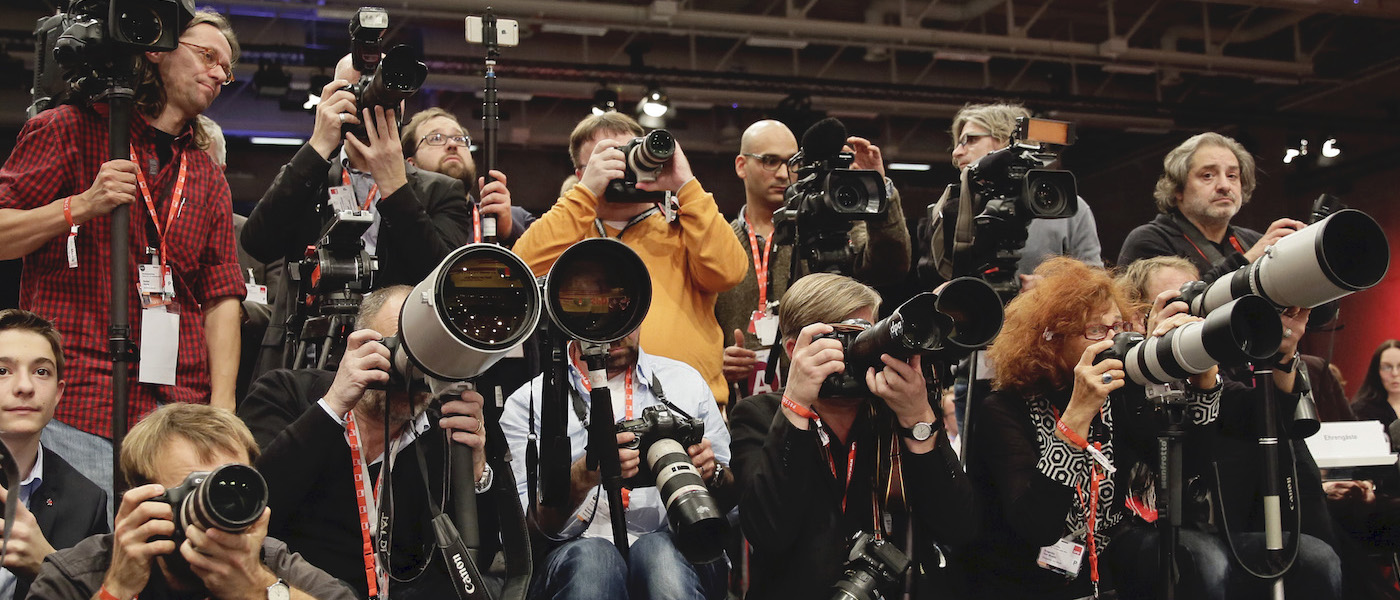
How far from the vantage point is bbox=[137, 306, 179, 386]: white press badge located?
90.5 inches

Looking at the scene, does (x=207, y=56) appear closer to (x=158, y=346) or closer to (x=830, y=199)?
(x=158, y=346)

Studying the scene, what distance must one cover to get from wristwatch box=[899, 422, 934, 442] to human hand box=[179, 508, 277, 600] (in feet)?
3.75

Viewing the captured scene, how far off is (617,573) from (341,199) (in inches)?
38.1

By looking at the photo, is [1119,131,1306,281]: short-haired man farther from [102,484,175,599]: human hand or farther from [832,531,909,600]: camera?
[102,484,175,599]: human hand

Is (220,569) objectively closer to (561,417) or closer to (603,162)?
(561,417)

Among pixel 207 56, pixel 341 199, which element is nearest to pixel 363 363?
pixel 341 199

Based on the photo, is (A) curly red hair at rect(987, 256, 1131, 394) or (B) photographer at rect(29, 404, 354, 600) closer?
(B) photographer at rect(29, 404, 354, 600)

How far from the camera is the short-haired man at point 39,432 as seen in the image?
6.83 ft

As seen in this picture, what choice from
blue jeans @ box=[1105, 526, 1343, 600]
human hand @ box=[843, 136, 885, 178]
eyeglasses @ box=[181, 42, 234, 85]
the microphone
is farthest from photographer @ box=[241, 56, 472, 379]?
blue jeans @ box=[1105, 526, 1343, 600]

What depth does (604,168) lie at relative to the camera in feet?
8.82

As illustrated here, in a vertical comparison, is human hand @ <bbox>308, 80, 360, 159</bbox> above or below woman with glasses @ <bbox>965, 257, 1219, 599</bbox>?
above

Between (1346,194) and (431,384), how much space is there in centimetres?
998

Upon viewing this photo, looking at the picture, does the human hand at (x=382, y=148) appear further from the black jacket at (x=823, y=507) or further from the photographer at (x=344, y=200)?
the black jacket at (x=823, y=507)

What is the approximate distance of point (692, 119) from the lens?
1030cm
